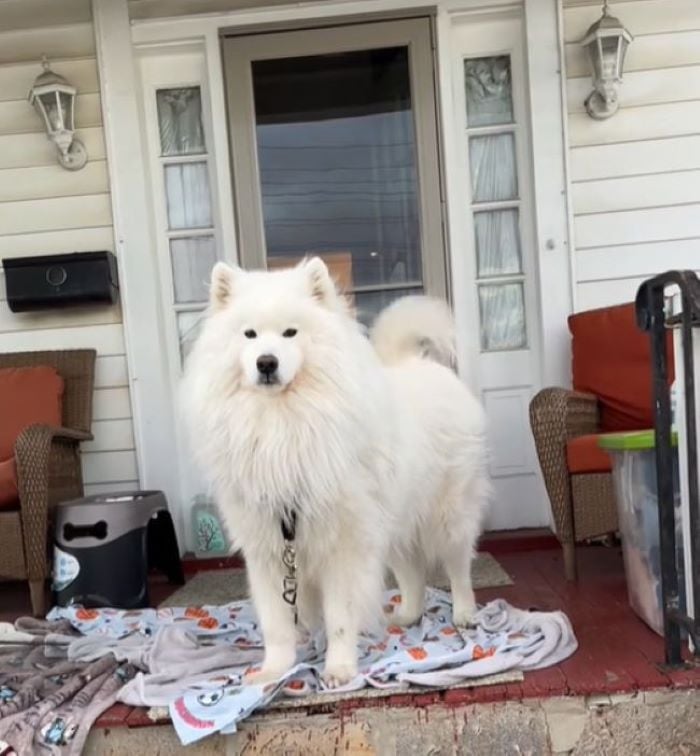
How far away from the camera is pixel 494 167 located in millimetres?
4031

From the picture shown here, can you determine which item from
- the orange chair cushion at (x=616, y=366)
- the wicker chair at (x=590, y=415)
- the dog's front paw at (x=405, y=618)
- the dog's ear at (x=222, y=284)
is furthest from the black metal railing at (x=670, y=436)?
the orange chair cushion at (x=616, y=366)

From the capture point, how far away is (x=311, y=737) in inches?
80.9

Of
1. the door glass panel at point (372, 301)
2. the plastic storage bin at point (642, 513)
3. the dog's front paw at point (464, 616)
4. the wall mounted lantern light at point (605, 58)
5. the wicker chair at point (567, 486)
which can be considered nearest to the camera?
the plastic storage bin at point (642, 513)

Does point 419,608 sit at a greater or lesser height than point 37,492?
lesser

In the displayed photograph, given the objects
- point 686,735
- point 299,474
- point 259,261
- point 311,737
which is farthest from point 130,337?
point 686,735

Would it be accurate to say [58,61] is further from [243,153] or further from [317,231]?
[317,231]

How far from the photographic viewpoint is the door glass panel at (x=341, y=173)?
408 centimetres

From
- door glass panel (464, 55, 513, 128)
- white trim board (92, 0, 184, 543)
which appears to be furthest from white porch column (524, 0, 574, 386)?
white trim board (92, 0, 184, 543)

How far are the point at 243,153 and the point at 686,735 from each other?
3.22 metres

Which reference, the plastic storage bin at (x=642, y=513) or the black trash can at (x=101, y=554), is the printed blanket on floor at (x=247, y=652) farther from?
the plastic storage bin at (x=642, y=513)

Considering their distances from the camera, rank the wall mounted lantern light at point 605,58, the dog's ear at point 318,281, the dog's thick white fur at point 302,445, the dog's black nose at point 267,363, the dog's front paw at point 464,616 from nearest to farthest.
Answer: the dog's black nose at point 267,363 < the dog's thick white fur at point 302,445 < the dog's ear at point 318,281 < the dog's front paw at point 464,616 < the wall mounted lantern light at point 605,58

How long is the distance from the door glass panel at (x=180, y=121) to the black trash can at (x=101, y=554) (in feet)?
6.27

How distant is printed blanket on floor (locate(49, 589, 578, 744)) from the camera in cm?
209

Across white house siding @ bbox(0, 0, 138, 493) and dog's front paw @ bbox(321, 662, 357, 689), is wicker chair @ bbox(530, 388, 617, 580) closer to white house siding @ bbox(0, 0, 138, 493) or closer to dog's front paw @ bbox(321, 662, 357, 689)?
dog's front paw @ bbox(321, 662, 357, 689)
